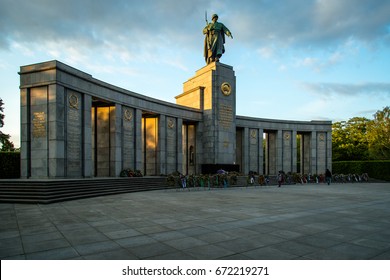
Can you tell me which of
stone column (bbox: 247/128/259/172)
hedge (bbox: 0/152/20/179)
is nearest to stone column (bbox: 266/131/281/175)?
stone column (bbox: 247/128/259/172)

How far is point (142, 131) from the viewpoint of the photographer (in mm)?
35781

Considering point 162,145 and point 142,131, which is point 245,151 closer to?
point 162,145

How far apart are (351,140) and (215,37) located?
153ft

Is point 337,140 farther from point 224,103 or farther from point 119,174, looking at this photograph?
point 119,174

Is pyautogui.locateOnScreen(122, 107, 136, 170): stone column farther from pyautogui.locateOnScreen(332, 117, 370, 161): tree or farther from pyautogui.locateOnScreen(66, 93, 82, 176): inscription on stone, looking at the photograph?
pyautogui.locateOnScreen(332, 117, 370, 161): tree

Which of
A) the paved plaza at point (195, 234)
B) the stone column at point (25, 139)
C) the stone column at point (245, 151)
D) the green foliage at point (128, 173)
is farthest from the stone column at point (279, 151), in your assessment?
the stone column at point (25, 139)

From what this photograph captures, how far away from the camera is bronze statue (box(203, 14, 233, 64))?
37344 mm

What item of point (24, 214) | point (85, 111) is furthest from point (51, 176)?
point (24, 214)

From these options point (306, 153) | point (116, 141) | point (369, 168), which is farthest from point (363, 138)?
point (116, 141)

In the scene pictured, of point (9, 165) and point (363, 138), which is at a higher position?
point (363, 138)

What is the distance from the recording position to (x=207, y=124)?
3731 centimetres

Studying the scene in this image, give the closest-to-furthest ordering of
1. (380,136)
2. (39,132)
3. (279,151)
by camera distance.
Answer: (39,132)
(279,151)
(380,136)

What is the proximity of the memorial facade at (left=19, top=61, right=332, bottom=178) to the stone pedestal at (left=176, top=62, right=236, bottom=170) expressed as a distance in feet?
0.44

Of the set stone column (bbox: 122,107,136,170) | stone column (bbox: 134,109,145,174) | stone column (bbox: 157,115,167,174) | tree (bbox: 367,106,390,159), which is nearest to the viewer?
stone column (bbox: 122,107,136,170)
